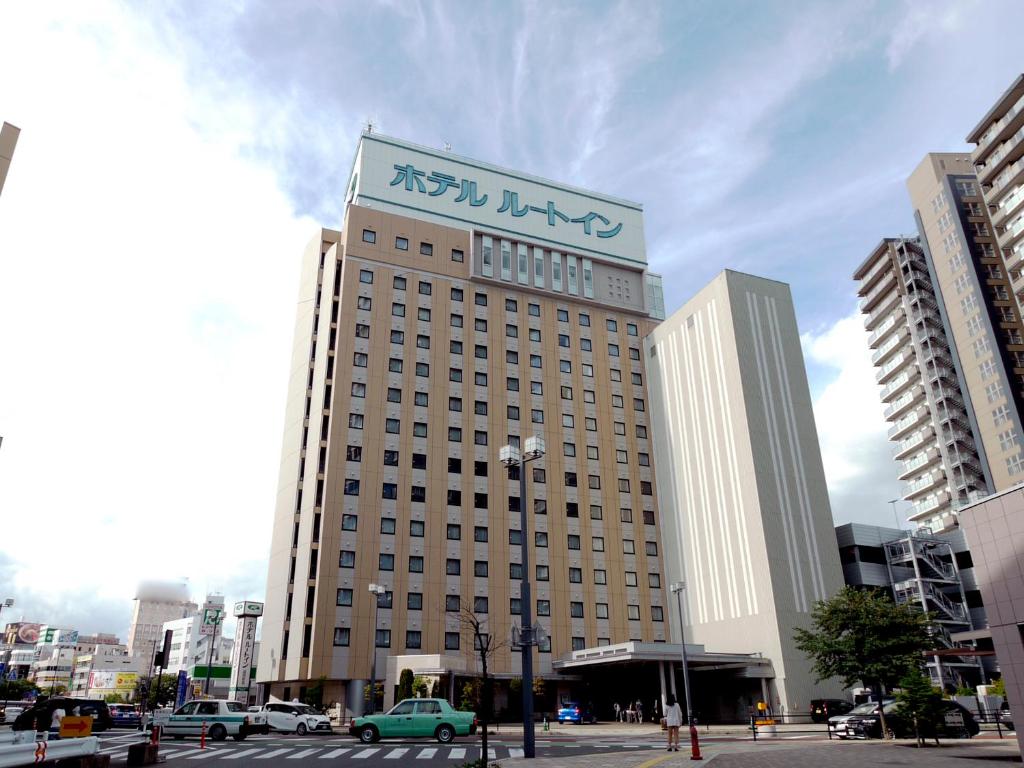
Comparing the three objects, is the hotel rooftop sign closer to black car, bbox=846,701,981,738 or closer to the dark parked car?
the dark parked car

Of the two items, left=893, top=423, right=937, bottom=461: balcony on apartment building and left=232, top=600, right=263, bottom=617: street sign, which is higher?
left=893, top=423, right=937, bottom=461: balcony on apartment building

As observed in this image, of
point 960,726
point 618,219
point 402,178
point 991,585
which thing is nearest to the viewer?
point 991,585

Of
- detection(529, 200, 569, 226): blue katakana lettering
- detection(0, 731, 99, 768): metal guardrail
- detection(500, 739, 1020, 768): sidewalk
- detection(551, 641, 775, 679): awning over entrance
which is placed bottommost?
detection(500, 739, 1020, 768): sidewalk

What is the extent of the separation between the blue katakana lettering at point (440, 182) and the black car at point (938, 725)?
5986 cm

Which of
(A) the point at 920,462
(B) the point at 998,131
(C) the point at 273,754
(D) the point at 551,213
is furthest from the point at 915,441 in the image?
(C) the point at 273,754

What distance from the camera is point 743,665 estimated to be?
5262 centimetres

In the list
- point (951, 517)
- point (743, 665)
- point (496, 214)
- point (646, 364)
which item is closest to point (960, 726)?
point (743, 665)

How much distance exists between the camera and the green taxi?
30.3 metres

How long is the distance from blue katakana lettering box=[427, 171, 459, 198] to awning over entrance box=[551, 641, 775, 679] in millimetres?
46777

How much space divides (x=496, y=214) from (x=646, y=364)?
73.4ft

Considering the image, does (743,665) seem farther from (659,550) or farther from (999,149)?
(999,149)

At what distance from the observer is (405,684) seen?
50125mm

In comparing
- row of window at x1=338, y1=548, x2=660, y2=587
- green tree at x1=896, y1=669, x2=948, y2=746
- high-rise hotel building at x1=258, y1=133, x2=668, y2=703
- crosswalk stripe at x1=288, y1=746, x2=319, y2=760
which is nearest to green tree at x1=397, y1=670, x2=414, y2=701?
high-rise hotel building at x1=258, y1=133, x2=668, y2=703

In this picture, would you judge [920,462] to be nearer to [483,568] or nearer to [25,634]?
[483,568]
